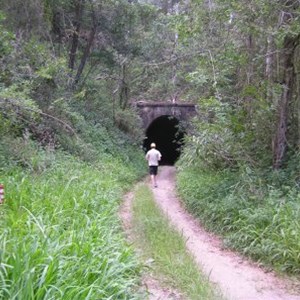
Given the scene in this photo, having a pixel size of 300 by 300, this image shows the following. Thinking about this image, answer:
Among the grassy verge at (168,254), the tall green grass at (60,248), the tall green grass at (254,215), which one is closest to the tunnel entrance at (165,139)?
the tall green grass at (254,215)

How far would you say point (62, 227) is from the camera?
4.81 m

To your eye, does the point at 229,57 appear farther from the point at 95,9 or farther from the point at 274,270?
the point at 95,9

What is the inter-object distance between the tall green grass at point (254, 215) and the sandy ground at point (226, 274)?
19 cm

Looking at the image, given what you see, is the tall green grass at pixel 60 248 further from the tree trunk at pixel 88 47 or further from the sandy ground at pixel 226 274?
the tree trunk at pixel 88 47

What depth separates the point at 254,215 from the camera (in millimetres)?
6477

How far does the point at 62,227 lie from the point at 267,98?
215 inches

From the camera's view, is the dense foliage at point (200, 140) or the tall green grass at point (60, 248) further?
the dense foliage at point (200, 140)

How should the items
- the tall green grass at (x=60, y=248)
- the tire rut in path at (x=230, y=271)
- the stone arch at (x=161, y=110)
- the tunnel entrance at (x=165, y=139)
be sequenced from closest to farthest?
the tall green grass at (x=60, y=248), the tire rut in path at (x=230, y=271), the stone arch at (x=161, y=110), the tunnel entrance at (x=165, y=139)

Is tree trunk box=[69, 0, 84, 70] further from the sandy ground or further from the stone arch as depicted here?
the sandy ground

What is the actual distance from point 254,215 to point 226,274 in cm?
143

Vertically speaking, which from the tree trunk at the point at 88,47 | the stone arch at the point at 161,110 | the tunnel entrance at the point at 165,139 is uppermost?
the tree trunk at the point at 88,47

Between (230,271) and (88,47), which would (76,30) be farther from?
(230,271)

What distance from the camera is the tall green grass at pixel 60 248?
309 cm

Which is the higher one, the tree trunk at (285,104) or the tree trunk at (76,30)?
the tree trunk at (76,30)
